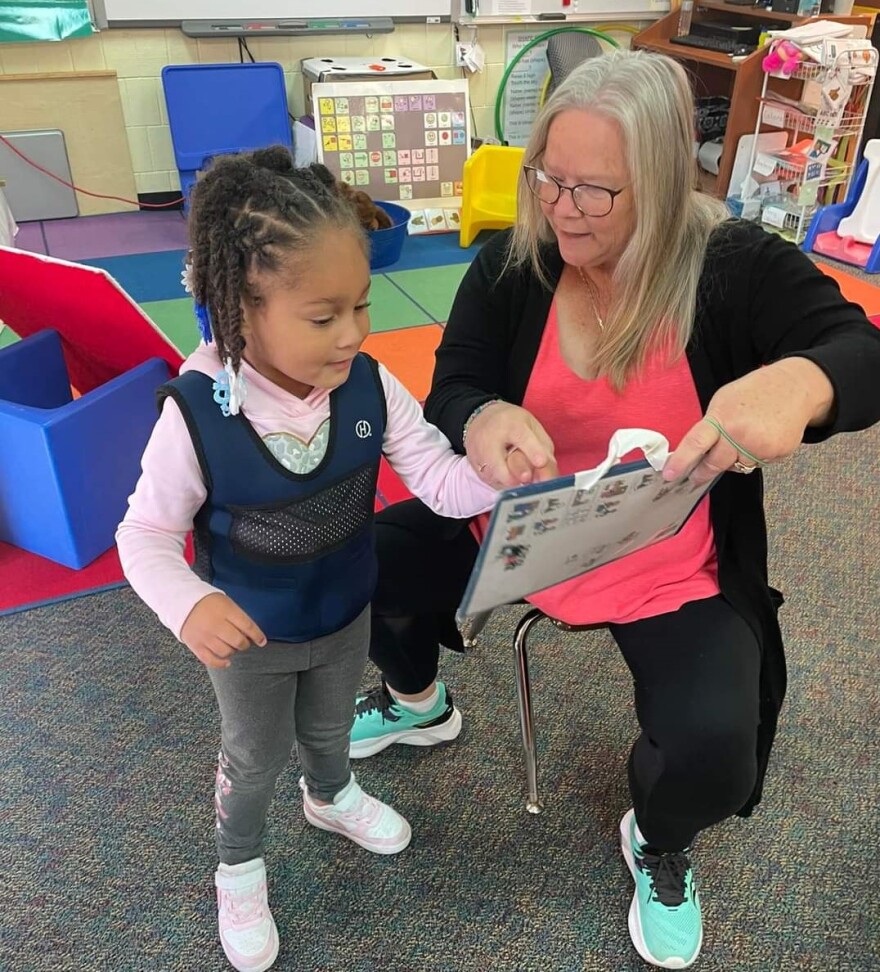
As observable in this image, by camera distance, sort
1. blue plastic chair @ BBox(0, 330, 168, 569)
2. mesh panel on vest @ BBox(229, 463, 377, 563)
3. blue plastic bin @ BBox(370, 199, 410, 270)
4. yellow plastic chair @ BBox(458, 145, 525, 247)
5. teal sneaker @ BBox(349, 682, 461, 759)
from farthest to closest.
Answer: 1. yellow plastic chair @ BBox(458, 145, 525, 247)
2. blue plastic bin @ BBox(370, 199, 410, 270)
3. blue plastic chair @ BBox(0, 330, 168, 569)
4. teal sneaker @ BBox(349, 682, 461, 759)
5. mesh panel on vest @ BBox(229, 463, 377, 563)

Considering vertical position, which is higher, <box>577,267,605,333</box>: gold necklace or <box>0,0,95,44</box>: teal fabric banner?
<box>0,0,95,44</box>: teal fabric banner

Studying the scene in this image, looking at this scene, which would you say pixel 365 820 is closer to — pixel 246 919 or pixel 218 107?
pixel 246 919

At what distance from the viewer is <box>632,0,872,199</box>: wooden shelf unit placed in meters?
3.38

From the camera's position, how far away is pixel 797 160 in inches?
132

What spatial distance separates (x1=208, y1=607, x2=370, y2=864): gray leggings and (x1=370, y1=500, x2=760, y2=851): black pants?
0.15m

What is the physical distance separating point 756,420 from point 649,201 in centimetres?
32

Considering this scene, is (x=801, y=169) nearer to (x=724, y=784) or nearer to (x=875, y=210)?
(x=875, y=210)

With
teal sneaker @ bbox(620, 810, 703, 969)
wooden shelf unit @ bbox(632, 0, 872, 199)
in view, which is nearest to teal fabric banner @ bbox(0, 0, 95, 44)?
wooden shelf unit @ bbox(632, 0, 872, 199)

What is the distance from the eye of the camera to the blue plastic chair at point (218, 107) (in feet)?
10.9

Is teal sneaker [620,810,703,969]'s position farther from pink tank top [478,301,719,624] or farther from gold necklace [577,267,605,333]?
gold necklace [577,267,605,333]

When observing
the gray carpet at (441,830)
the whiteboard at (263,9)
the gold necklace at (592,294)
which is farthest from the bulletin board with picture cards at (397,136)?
the gold necklace at (592,294)

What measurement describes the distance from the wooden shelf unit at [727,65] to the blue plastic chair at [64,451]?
239cm

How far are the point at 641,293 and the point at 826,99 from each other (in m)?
2.75

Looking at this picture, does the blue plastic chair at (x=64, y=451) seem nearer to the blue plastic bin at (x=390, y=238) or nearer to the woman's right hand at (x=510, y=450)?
the woman's right hand at (x=510, y=450)
